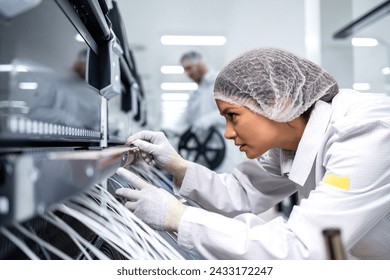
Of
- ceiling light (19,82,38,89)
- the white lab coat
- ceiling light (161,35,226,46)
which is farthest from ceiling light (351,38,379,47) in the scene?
ceiling light (19,82,38,89)

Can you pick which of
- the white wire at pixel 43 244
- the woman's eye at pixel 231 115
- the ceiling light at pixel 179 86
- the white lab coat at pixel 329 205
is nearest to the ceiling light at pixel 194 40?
the ceiling light at pixel 179 86

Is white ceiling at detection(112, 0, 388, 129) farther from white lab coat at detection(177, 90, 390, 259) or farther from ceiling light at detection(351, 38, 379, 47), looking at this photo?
white lab coat at detection(177, 90, 390, 259)

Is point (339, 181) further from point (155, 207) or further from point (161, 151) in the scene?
point (161, 151)

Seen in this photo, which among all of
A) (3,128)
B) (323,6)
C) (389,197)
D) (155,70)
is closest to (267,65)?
(389,197)

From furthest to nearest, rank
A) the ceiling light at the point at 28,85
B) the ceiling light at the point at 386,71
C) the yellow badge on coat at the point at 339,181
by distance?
the ceiling light at the point at 386,71 < the yellow badge on coat at the point at 339,181 < the ceiling light at the point at 28,85

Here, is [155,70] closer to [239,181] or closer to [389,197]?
[239,181]

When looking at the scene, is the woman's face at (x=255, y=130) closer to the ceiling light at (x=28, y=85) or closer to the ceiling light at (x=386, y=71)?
the ceiling light at (x=28, y=85)

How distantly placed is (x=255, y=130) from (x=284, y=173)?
0.22 metres

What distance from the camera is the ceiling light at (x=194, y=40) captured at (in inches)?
55.6

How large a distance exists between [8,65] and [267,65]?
24.3 inches

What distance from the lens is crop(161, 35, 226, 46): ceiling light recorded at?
1413 millimetres

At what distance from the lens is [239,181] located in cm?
133

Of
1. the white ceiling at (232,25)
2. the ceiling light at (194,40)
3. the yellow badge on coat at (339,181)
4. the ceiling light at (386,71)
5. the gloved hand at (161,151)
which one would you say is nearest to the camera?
the yellow badge on coat at (339,181)

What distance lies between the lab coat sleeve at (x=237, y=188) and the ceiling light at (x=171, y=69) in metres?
0.54
